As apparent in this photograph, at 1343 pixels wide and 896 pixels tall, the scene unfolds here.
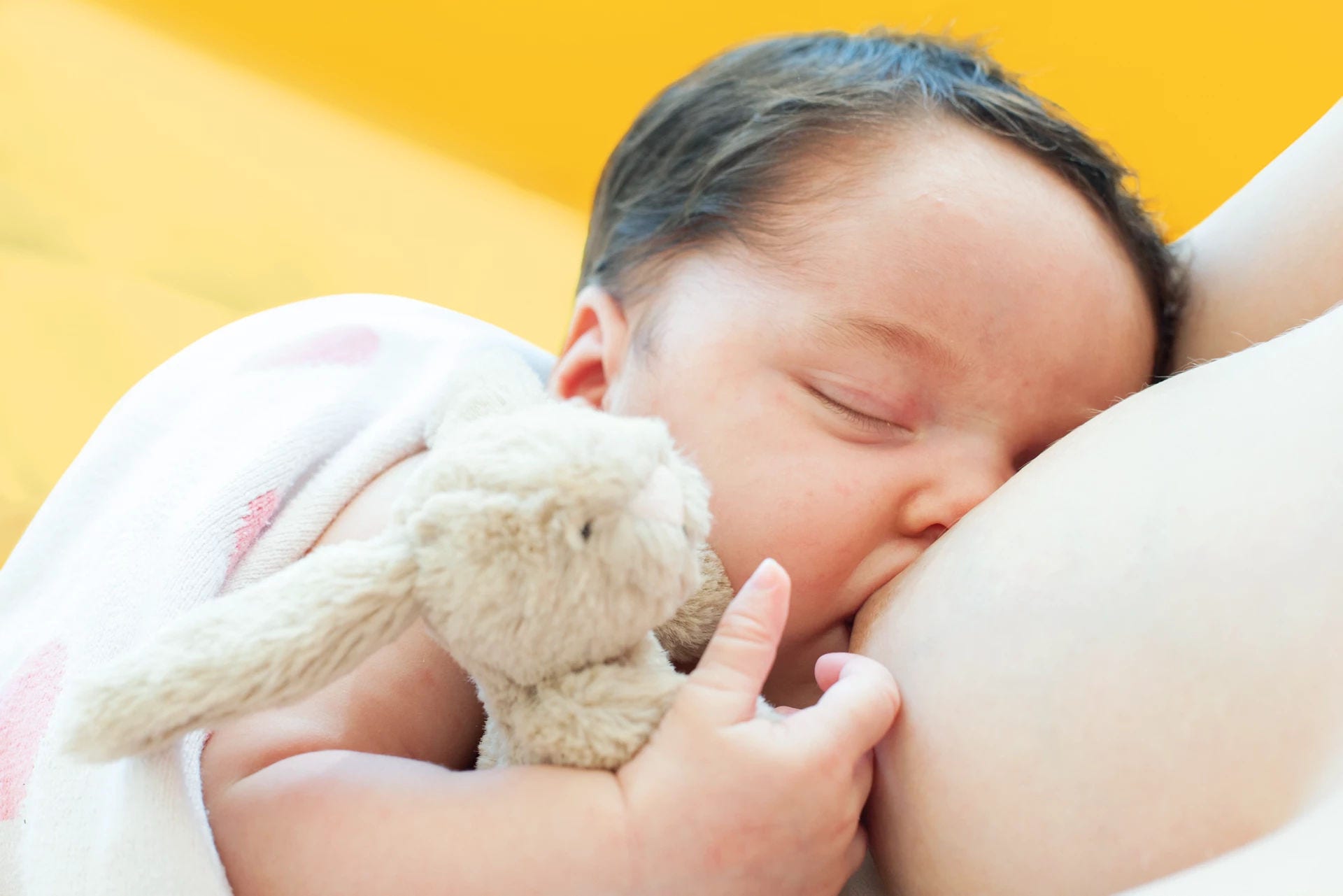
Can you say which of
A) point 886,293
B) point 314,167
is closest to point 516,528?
point 886,293

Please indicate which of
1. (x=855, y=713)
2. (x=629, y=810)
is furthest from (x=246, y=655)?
(x=855, y=713)

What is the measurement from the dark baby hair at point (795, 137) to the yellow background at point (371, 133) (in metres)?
0.63

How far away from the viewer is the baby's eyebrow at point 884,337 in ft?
2.38

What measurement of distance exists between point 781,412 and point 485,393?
0.71 ft

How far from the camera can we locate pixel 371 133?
176 cm

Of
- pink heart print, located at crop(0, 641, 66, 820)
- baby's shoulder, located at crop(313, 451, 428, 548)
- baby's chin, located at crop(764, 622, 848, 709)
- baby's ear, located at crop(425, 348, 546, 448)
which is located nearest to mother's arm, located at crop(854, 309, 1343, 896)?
baby's chin, located at crop(764, 622, 848, 709)

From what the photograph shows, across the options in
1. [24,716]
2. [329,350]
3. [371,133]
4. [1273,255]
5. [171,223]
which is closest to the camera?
[24,716]

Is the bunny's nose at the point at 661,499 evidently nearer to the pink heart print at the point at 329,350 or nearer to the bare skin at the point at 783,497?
the bare skin at the point at 783,497

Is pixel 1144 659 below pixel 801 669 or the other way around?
the other way around

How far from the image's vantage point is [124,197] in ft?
4.45

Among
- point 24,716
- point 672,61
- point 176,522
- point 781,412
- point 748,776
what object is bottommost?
point 24,716

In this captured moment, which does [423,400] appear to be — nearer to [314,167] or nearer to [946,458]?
[946,458]

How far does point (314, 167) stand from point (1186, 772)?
4.98 ft

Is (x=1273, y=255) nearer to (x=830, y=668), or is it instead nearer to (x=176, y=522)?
(x=830, y=668)
